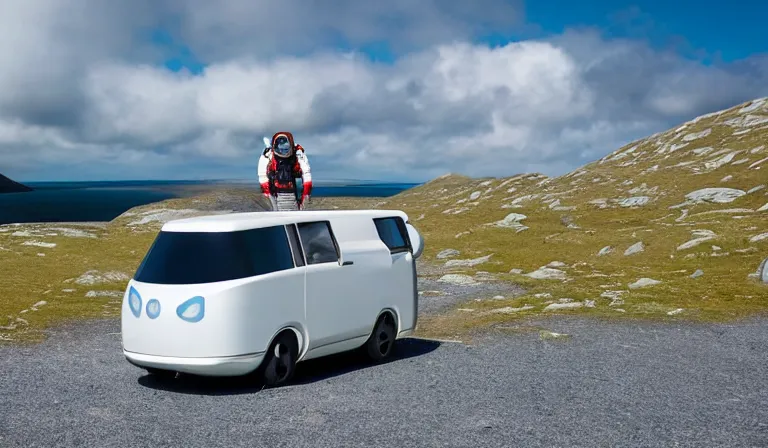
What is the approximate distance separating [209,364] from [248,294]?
1498mm

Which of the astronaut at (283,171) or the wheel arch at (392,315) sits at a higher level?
the astronaut at (283,171)

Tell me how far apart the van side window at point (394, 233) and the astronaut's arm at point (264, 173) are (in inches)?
179

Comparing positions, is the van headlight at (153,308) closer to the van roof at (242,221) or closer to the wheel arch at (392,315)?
the van roof at (242,221)

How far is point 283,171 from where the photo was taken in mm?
20656

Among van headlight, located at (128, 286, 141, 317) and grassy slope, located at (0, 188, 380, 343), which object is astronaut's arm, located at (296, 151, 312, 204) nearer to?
van headlight, located at (128, 286, 141, 317)

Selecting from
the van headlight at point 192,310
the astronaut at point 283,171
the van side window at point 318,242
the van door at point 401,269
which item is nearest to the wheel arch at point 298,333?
the van side window at point 318,242

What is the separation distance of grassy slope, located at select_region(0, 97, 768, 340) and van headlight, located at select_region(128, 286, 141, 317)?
10.1 m

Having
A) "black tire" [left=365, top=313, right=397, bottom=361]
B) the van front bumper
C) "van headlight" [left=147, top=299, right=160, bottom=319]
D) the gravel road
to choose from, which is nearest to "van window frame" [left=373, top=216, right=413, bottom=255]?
"black tire" [left=365, top=313, right=397, bottom=361]

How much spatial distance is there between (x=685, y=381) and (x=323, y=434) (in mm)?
8941

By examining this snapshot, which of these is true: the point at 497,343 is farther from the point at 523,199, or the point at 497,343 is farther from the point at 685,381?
the point at 523,199

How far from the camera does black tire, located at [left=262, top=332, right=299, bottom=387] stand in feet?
46.6

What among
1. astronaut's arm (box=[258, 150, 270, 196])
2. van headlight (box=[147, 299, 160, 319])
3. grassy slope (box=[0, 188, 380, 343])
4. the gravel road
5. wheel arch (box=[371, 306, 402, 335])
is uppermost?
astronaut's arm (box=[258, 150, 270, 196])

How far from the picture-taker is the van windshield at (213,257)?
13.6 m

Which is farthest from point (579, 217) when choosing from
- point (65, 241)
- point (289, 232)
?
point (289, 232)
